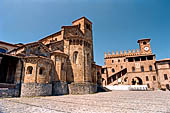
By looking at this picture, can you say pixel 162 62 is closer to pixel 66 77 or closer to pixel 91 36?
pixel 91 36

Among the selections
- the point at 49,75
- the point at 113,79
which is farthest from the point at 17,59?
the point at 113,79

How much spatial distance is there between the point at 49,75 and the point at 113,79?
87.6ft

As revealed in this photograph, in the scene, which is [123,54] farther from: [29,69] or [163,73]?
[29,69]

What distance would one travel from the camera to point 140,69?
37719mm

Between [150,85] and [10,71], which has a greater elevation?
[10,71]

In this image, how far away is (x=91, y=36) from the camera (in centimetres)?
3309

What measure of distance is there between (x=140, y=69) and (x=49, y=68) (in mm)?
30454

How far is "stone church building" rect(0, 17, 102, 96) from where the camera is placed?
1680 cm

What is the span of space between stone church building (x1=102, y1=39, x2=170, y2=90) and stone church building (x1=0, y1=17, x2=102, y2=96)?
1460 centimetres

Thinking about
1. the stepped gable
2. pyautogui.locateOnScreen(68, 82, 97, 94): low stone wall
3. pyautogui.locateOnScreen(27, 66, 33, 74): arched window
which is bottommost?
pyautogui.locateOnScreen(68, 82, 97, 94): low stone wall

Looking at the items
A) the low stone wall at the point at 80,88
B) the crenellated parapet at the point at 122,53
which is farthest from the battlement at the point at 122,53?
the low stone wall at the point at 80,88

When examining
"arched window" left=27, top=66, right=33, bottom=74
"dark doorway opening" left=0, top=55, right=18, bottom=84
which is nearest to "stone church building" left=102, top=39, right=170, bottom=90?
"arched window" left=27, top=66, right=33, bottom=74

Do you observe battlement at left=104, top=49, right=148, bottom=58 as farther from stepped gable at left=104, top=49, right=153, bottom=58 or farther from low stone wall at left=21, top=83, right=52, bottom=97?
low stone wall at left=21, top=83, right=52, bottom=97

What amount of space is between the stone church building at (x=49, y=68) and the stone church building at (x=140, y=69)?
47.9ft
